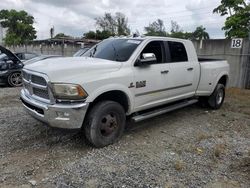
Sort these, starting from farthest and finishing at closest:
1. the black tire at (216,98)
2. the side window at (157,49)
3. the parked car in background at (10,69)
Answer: the parked car in background at (10,69) < the black tire at (216,98) < the side window at (157,49)

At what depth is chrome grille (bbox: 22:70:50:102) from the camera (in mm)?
4167

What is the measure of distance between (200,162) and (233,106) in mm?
4470

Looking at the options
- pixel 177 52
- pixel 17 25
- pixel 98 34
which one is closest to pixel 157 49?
pixel 177 52

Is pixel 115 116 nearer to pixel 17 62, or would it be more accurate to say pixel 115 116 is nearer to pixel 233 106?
pixel 233 106

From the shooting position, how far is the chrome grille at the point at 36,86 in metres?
4.17

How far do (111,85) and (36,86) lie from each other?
48.0 inches

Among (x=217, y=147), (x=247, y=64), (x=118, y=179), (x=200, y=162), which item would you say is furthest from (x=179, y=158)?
(x=247, y=64)

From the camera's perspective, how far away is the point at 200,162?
13.5 feet

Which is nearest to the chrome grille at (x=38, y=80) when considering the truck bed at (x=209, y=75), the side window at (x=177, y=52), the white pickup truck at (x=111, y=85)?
the white pickup truck at (x=111, y=85)

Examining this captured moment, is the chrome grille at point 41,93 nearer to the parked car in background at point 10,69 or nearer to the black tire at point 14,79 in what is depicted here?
the parked car in background at point 10,69

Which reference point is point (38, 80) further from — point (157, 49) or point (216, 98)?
point (216, 98)

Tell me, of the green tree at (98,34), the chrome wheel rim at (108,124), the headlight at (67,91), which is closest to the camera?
the headlight at (67,91)

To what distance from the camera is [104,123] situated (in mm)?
4508

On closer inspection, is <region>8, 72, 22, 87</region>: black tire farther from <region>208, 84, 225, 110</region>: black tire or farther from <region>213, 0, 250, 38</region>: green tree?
<region>213, 0, 250, 38</region>: green tree
